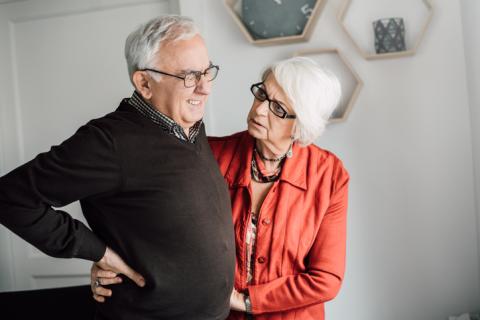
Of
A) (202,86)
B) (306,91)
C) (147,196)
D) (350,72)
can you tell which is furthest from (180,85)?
(350,72)

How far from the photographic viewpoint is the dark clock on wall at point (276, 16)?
2.21 metres

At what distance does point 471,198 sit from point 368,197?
0.42 m

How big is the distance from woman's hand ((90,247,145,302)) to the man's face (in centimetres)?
39

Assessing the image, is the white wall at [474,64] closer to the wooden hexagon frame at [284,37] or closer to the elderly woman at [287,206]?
the wooden hexagon frame at [284,37]

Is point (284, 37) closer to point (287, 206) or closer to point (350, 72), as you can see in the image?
point (350, 72)

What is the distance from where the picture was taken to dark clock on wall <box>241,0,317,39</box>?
7.24 ft

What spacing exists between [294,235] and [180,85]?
61 centimetres

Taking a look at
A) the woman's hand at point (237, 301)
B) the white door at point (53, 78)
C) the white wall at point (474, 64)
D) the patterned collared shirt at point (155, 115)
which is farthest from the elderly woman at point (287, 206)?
the white door at point (53, 78)

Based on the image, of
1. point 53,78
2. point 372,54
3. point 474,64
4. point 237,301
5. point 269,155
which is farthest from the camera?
point 53,78

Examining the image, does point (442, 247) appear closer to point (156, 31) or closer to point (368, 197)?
point (368, 197)

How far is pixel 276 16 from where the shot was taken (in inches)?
87.7

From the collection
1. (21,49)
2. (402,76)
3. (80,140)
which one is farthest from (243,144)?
(21,49)

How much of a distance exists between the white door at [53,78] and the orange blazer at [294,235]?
108cm

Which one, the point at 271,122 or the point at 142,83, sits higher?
the point at 142,83
